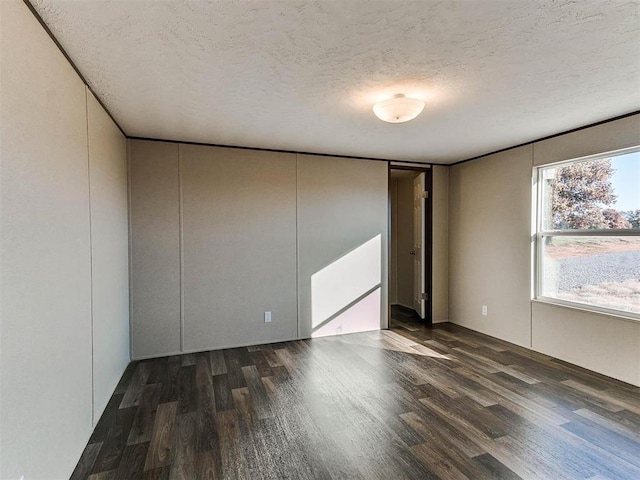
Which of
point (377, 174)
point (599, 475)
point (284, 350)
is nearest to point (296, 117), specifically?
point (377, 174)

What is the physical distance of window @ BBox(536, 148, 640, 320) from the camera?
295 cm

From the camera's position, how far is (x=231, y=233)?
12.8 feet

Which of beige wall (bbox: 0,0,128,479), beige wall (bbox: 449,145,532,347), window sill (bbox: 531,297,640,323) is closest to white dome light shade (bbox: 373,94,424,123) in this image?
beige wall (bbox: 0,0,128,479)

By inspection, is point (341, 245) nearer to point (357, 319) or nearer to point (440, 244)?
point (357, 319)

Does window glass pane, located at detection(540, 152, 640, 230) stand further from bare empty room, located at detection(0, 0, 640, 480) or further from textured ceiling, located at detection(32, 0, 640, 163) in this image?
textured ceiling, located at detection(32, 0, 640, 163)

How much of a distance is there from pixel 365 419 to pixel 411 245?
402 cm

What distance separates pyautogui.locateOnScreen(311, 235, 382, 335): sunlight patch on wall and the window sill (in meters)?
1.91

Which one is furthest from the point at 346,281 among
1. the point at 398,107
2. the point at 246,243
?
the point at 398,107

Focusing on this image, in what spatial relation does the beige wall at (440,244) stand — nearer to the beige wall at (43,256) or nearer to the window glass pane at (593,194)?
the window glass pane at (593,194)

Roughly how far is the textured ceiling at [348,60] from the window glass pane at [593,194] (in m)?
0.47

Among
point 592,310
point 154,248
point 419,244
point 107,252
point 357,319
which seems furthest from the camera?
A: point 419,244

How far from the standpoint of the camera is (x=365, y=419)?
7.86 feet

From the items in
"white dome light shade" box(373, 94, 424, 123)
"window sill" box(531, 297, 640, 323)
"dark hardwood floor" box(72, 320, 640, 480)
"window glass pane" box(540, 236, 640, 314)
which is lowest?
"dark hardwood floor" box(72, 320, 640, 480)

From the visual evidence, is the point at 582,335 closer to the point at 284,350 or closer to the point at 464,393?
the point at 464,393
